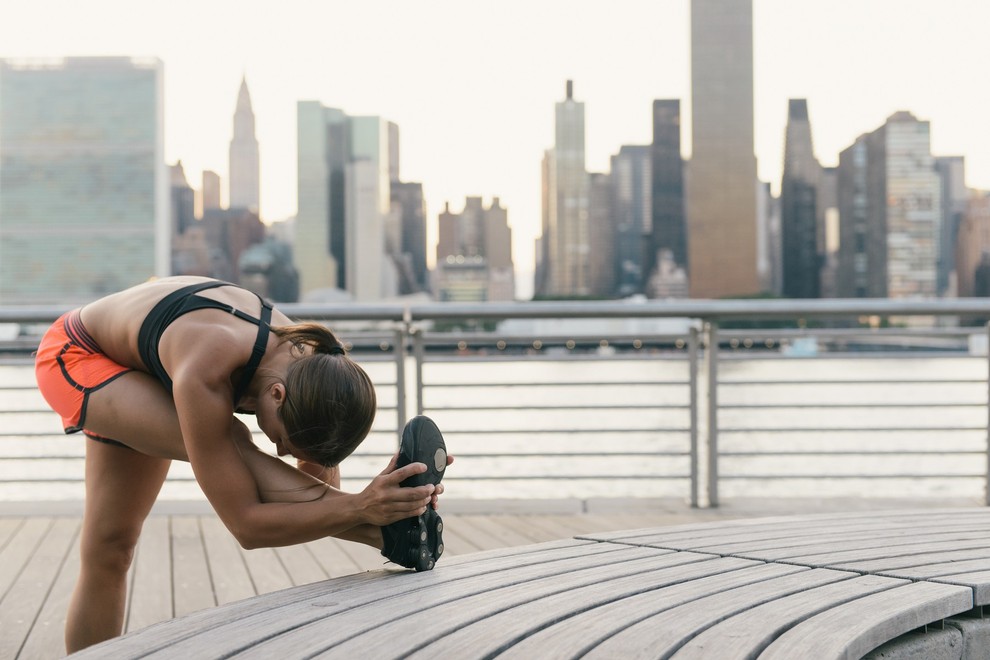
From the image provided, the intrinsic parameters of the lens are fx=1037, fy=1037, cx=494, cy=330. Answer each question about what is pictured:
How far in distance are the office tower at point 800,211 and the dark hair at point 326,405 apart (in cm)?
7541

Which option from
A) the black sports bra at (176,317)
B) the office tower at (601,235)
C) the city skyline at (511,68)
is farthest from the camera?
the office tower at (601,235)

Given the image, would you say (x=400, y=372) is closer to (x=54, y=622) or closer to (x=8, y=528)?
(x=8, y=528)

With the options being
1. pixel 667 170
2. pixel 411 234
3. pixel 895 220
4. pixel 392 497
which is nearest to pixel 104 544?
pixel 392 497

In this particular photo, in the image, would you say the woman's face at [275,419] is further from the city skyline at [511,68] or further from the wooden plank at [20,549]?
the city skyline at [511,68]

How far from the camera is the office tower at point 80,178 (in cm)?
8112

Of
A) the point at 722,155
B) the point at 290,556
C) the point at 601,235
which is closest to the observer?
the point at 290,556

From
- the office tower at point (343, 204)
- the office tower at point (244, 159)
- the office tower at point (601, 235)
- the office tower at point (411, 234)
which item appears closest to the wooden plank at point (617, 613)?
the office tower at point (343, 204)

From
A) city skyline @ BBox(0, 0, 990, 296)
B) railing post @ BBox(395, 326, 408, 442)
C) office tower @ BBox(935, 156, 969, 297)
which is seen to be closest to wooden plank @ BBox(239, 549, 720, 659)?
railing post @ BBox(395, 326, 408, 442)

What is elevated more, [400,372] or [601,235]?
[601,235]

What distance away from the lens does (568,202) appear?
83.9m

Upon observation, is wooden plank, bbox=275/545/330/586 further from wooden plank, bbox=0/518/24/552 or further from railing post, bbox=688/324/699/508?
railing post, bbox=688/324/699/508

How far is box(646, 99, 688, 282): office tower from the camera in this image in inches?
3393

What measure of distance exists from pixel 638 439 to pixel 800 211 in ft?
225

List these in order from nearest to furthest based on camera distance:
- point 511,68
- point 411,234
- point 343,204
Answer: point 511,68, point 411,234, point 343,204
